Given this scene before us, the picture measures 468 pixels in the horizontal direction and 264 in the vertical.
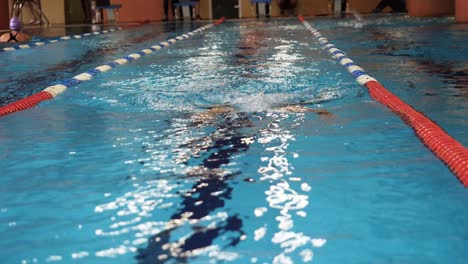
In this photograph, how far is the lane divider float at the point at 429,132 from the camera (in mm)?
2471

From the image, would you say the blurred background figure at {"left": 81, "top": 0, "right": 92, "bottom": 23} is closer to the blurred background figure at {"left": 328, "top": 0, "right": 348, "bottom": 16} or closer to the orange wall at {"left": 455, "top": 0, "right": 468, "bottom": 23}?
the blurred background figure at {"left": 328, "top": 0, "right": 348, "bottom": 16}

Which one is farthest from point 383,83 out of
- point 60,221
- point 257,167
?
point 60,221

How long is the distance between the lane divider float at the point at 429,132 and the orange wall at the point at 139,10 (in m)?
17.7

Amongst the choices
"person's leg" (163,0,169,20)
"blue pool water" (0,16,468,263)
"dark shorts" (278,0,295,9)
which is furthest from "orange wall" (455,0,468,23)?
"person's leg" (163,0,169,20)

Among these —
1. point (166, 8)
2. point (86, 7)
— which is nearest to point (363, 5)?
point (166, 8)

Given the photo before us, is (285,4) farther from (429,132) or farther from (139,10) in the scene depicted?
(429,132)

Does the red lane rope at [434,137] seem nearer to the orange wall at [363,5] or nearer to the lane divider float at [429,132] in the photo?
the lane divider float at [429,132]

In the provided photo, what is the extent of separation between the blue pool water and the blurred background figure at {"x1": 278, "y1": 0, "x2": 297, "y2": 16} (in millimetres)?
17111

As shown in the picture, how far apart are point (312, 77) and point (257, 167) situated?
285 cm

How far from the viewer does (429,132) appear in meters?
3.01

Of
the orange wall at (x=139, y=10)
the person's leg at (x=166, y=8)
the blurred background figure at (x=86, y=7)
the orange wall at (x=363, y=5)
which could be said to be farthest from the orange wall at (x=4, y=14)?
the orange wall at (x=363, y=5)

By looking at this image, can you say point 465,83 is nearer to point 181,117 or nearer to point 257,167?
point 181,117

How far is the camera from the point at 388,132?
3.19 metres

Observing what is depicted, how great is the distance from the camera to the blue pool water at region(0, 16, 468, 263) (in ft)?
5.95
